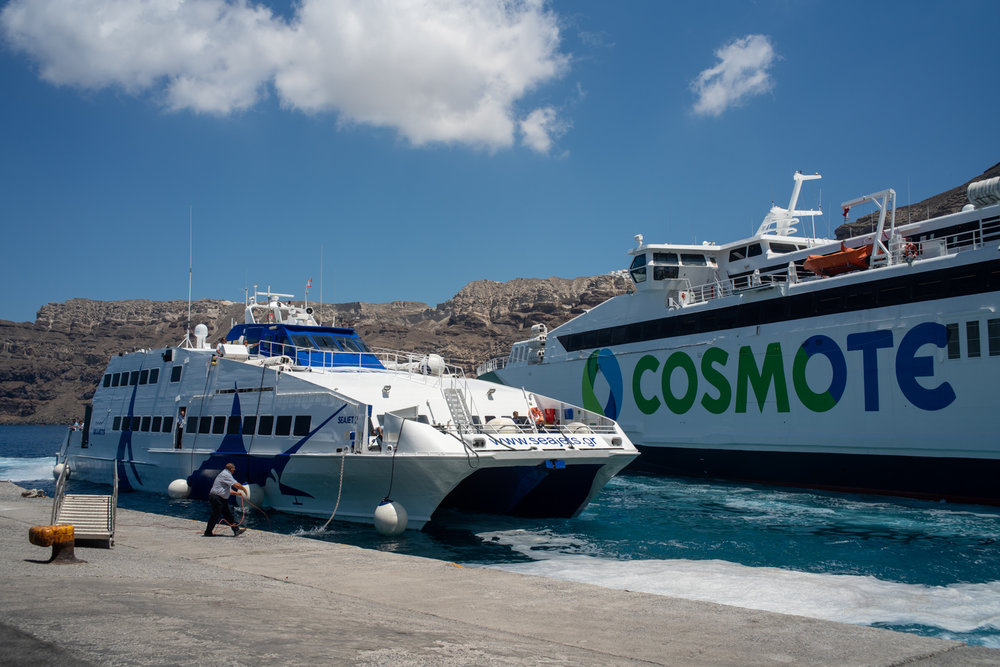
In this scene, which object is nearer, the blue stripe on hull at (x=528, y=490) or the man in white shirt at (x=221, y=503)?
the man in white shirt at (x=221, y=503)

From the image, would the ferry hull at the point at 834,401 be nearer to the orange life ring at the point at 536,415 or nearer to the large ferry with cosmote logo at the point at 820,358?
the large ferry with cosmote logo at the point at 820,358

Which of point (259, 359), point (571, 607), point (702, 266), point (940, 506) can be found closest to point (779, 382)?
point (940, 506)

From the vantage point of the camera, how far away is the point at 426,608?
6.77m

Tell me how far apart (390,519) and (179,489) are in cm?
828

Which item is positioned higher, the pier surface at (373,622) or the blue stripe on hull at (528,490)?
the blue stripe on hull at (528,490)

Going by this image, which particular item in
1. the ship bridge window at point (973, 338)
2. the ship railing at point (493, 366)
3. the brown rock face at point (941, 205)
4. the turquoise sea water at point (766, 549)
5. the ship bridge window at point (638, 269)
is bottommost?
the turquoise sea water at point (766, 549)

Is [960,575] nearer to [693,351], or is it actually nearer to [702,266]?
[693,351]

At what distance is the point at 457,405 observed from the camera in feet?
46.6

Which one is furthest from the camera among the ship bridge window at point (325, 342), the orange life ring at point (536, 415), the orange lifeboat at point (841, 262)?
the orange lifeboat at point (841, 262)

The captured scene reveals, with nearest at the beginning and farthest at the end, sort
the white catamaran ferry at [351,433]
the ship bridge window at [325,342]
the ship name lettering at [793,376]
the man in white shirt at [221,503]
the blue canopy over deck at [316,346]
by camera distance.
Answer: the man in white shirt at [221,503] < the white catamaran ferry at [351,433] < the ship name lettering at [793,376] < the blue canopy over deck at [316,346] < the ship bridge window at [325,342]

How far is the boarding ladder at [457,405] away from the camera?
13.7 m

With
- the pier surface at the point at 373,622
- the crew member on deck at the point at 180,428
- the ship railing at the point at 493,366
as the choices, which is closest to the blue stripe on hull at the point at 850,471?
the ship railing at the point at 493,366

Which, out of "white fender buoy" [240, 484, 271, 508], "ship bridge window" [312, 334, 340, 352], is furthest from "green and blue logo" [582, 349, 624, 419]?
"white fender buoy" [240, 484, 271, 508]

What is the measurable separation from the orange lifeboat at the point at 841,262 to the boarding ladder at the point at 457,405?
12215 mm
